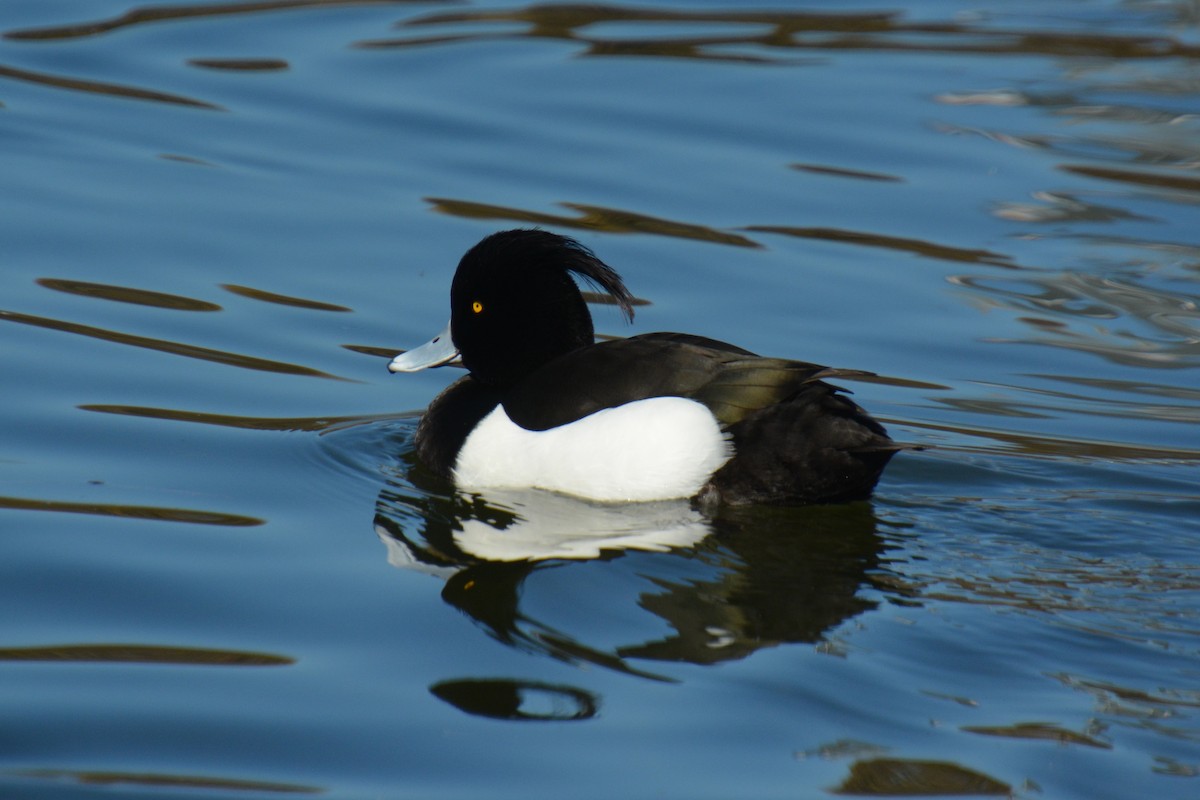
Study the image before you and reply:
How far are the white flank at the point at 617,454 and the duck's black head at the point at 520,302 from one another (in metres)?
0.41

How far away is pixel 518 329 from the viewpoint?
20.2ft

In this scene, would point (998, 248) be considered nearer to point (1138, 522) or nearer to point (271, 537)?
point (1138, 522)

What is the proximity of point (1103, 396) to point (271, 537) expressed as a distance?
11.8 feet

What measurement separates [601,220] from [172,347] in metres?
2.56

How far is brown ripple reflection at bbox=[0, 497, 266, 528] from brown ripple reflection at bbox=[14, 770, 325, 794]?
166cm

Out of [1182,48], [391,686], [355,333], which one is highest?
[1182,48]

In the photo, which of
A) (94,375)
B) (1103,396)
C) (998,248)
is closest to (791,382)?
(1103,396)

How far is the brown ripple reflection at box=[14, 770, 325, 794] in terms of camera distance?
3.77m

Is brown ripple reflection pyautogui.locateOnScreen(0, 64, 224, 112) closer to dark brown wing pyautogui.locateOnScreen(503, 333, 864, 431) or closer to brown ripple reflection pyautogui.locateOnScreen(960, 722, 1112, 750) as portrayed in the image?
dark brown wing pyautogui.locateOnScreen(503, 333, 864, 431)

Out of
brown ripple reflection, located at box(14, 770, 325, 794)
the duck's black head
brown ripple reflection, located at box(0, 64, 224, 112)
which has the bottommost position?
brown ripple reflection, located at box(14, 770, 325, 794)

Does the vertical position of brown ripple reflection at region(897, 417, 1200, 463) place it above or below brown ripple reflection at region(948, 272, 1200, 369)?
below

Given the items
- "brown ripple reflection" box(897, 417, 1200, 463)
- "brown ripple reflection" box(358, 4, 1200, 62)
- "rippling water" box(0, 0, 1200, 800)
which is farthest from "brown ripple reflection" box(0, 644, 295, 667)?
"brown ripple reflection" box(358, 4, 1200, 62)

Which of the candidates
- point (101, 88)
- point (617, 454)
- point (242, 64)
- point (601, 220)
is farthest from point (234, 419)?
point (242, 64)

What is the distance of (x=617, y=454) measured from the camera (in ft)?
18.6
